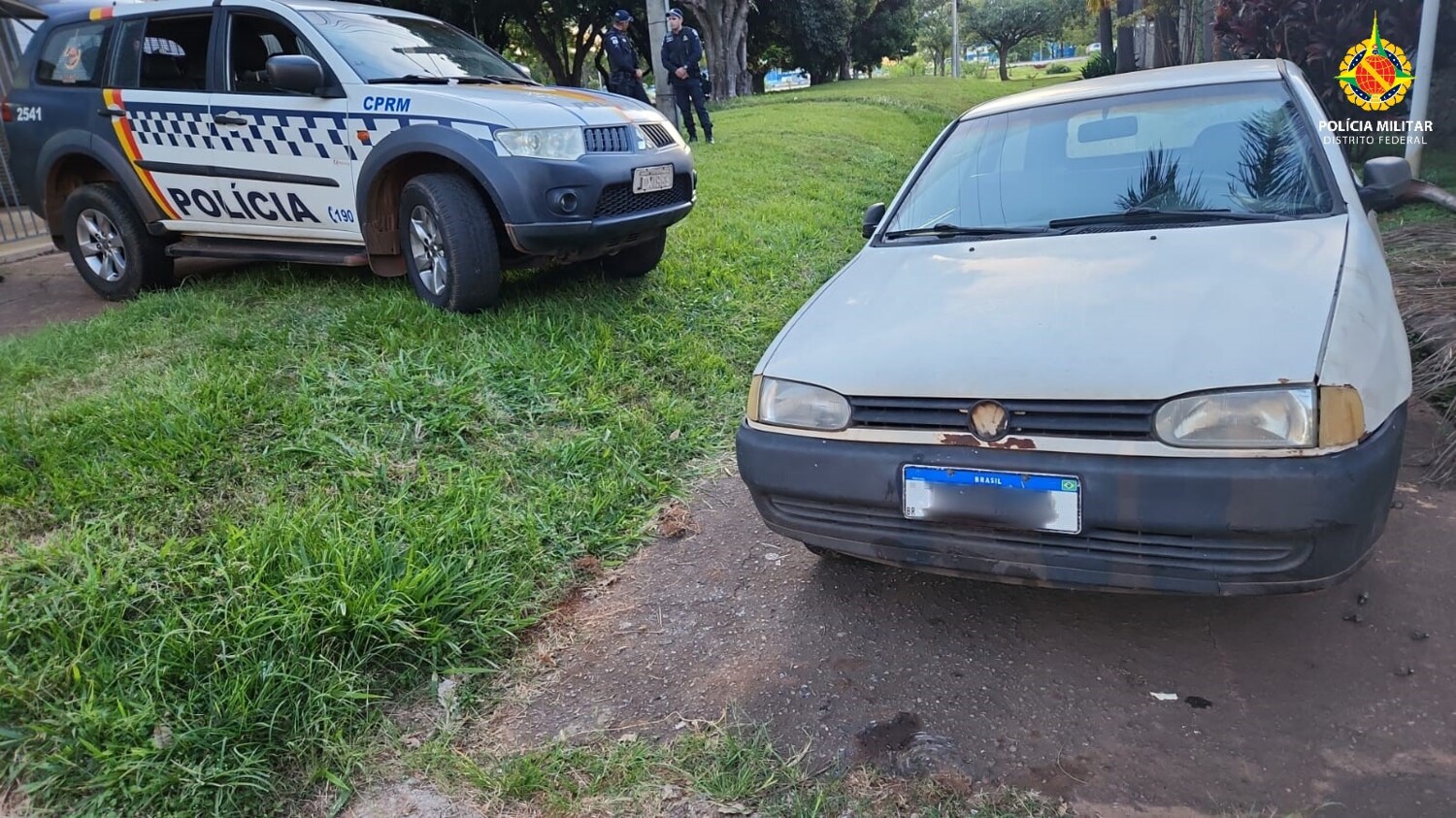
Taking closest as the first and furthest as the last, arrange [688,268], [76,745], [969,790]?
[969,790]
[76,745]
[688,268]

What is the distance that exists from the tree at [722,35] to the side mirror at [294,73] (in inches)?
794

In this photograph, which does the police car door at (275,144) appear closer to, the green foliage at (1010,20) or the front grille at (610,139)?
the front grille at (610,139)

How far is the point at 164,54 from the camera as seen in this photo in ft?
17.8

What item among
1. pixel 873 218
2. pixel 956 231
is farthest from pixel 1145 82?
pixel 873 218

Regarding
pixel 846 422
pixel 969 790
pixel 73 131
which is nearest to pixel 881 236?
pixel 846 422

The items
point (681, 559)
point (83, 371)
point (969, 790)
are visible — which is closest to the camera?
point (969, 790)

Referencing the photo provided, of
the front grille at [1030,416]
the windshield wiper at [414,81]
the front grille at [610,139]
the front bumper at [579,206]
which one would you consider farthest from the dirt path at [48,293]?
the front grille at [1030,416]

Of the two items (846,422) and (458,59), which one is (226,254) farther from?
(846,422)

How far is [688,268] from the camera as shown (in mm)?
6145

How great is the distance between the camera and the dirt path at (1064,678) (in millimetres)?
2145

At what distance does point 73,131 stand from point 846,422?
5.58m

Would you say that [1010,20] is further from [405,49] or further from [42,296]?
[42,296]

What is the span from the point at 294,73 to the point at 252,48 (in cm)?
86

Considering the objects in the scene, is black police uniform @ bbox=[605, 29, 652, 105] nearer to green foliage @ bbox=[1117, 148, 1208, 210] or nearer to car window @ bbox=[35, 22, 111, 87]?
car window @ bbox=[35, 22, 111, 87]
